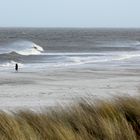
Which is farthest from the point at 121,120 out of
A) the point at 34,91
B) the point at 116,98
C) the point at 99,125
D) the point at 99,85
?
the point at 99,85

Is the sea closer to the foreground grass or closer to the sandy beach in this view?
the sandy beach

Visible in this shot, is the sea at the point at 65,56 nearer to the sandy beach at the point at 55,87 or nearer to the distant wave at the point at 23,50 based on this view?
the distant wave at the point at 23,50

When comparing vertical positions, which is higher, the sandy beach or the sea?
the sandy beach

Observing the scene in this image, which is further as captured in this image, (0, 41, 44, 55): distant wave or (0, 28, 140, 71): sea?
(0, 41, 44, 55): distant wave

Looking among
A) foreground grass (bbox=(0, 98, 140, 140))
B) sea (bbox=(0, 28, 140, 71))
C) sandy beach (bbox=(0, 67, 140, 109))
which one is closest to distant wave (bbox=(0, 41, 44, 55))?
sea (bbox=(0, 28, 140, 71))

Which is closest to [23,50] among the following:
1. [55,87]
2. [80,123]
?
[55,87]

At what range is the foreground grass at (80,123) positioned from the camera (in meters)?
6.01

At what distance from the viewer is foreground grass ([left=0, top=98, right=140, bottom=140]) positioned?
19.7ft

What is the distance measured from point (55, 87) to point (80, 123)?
14595 millimetres

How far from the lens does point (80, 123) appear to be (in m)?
6.68

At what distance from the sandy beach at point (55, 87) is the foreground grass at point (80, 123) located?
7807 mm

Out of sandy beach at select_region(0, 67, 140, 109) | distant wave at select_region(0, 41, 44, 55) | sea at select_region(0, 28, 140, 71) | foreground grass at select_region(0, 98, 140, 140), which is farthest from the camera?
distant wave at select_region(0, 41, 44, 55)

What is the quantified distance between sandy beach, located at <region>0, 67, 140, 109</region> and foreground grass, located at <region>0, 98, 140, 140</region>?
7807mm

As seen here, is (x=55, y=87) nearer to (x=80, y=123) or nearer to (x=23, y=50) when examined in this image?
(x=80, y=123)
